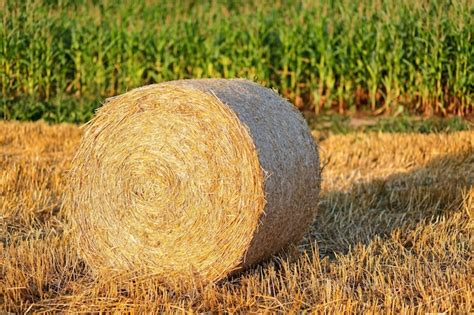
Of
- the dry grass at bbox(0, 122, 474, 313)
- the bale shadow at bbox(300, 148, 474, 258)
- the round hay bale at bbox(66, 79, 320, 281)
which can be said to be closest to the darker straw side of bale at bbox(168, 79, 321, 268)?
the round hay bale at bbox(66, 79, 320, 281)

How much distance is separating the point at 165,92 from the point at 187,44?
8.08 m

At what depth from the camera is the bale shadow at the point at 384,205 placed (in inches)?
273

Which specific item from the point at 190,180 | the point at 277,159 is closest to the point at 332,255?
the point at 277,159

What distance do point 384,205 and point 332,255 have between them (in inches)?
57.1

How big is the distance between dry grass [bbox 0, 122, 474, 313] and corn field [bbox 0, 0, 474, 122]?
352 centimetres

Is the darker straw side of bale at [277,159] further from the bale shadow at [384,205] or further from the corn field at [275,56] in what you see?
the corn field at [275,56]

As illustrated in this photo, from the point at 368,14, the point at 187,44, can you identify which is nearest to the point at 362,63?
the point at 368,14

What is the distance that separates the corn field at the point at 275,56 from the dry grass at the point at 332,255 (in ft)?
11.5

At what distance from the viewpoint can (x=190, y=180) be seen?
5.80m

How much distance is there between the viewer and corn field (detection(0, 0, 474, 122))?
12.9 meters

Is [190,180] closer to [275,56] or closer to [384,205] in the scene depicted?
[384,205]

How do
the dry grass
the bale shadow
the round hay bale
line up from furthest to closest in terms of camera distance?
the bale shadow → the round hay bale → the dry grass

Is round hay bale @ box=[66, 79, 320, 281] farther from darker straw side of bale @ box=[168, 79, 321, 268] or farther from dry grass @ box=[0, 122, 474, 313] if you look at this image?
dry grass @ box=[0, 122, 474, 313]

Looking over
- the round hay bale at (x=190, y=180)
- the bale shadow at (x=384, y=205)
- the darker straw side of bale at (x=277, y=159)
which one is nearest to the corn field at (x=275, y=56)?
the bale shadow at (x=384, y=205)
